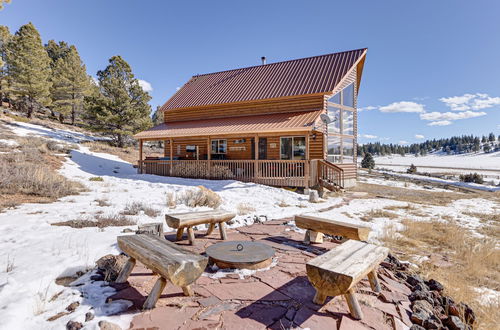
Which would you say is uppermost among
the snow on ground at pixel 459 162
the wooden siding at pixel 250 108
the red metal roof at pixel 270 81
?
the red metal roof at pixel 270 81

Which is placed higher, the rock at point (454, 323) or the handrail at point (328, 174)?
the handrail at point (328, 174)

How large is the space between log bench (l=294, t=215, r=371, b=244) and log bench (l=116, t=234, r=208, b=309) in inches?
100

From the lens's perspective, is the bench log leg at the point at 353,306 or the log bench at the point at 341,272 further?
the bench log leg at the point at 353,306

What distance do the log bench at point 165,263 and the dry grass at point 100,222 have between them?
2.46 metres

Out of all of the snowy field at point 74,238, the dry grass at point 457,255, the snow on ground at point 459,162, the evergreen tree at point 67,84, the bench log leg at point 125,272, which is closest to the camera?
the snowy field at point 74,238

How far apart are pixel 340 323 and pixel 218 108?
16154 millimetres

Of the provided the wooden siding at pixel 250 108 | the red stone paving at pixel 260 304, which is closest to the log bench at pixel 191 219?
the red stone paving at pixel 260 304

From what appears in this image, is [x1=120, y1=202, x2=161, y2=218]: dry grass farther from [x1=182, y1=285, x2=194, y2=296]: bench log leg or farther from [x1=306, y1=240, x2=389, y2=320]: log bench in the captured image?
[x1=306, y1=240, x2=389, y2=320]: log bench

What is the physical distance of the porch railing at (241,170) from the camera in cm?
1241

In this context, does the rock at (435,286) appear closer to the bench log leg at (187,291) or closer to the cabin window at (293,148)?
the bench log leg at (187,291)

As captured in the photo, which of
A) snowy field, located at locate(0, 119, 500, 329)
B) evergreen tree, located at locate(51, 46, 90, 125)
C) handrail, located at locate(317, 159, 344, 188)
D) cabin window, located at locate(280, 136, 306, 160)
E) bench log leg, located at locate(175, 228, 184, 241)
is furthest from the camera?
evergreen tree, located at locate(51, 46, 90, 125)

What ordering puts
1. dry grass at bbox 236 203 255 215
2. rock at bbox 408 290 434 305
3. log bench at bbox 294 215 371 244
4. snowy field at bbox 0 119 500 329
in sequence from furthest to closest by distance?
1. dry grass at bbox 236 203 255 215
2. log bench at bbox 294 215 371 244
3. rock at bbox 408 290 434 305
4. snowy field at bbox 0 119 500 329

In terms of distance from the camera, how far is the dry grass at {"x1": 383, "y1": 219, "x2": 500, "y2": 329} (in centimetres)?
379

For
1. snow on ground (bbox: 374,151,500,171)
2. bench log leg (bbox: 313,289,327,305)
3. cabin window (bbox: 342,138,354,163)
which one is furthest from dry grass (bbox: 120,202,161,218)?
snow on ground (bbox: 374,151,500,171)
